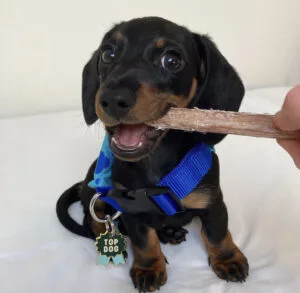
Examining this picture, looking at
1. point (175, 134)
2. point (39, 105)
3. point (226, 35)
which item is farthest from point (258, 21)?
point (175, 134)

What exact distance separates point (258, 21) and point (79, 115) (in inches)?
47.8

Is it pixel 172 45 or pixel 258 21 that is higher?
pixel 172 45

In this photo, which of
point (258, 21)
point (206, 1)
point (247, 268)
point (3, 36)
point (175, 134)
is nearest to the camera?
point (175, 134)

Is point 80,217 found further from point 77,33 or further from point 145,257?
point 77,33

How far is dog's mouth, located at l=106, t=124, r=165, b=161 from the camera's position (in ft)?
3.66

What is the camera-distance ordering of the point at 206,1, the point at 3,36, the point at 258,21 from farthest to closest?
the point at 258,21 → the point at 206,1 → the point at 3,36

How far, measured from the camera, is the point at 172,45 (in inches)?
47.4

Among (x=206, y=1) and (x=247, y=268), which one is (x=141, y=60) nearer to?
(x=247, y=268)

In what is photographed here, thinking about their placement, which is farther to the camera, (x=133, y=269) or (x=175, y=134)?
(x=133, y=269)

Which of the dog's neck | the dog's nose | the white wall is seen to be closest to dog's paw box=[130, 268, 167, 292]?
the dog's neck

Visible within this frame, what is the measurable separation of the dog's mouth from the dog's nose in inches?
3.9

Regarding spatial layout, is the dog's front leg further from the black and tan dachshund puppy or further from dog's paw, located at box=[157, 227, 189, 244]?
dog's paw, located at box=[157, 227, 189, 244]

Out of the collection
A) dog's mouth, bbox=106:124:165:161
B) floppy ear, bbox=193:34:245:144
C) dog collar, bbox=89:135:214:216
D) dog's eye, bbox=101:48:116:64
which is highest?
dog's eye, bbox=101:48:116:64

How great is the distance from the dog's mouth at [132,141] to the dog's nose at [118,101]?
10 centimetres
